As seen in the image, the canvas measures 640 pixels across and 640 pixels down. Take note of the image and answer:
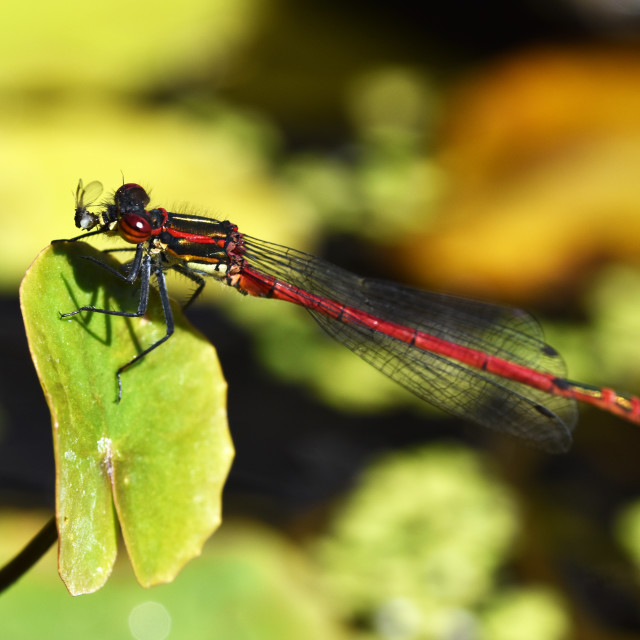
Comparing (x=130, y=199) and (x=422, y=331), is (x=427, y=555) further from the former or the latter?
(x=130, y=199)

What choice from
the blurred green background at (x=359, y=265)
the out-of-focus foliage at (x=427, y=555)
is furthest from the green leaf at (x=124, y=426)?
the out-of-focus foliage at (x=427, y=555)

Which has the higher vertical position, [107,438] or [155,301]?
[155,301]

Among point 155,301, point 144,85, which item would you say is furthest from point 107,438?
point 144,85

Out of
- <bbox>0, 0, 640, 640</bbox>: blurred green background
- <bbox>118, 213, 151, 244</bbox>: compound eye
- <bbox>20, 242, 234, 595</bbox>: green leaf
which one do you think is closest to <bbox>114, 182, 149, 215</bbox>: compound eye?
<bbox>118, 213, 151, 244</bbox>: compound eye

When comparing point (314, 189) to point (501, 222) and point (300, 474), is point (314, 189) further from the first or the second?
point (300, 474)

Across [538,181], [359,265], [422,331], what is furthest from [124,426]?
[538,181]

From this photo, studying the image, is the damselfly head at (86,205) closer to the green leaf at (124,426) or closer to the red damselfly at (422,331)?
the red damselfly at (422,331)

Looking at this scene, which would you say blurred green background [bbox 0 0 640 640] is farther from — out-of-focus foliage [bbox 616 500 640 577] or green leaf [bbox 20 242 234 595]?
green leaf [bbox 20 242 234 595]
